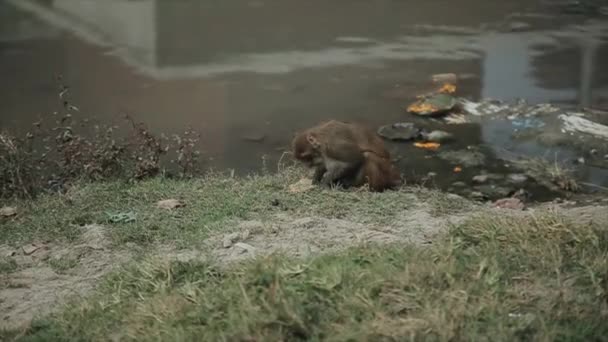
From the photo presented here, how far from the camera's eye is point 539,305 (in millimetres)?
4305

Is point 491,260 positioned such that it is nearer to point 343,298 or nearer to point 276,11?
point 343,298

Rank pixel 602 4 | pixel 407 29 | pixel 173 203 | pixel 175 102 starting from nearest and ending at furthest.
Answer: pixel 173 203 → pixel 175 102 → pixel 407 29 → pixel 602 4

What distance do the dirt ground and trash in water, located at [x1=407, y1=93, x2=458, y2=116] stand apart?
139 inches

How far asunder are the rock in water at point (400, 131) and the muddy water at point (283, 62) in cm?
20

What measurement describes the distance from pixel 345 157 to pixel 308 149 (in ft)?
1.09

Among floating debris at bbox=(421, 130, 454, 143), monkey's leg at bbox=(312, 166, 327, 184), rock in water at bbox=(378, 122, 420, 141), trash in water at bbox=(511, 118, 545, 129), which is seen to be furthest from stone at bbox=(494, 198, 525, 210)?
trash in water at bbox=(511, 118, 545, 129)

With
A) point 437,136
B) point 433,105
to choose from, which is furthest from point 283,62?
point 437,136

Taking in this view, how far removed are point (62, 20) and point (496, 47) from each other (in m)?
6.66

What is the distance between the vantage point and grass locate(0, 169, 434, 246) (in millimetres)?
6293

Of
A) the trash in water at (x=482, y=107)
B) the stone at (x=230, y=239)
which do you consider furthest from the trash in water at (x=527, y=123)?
the stone at (x=230, y=239)

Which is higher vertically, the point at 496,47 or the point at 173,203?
the point at 496,47

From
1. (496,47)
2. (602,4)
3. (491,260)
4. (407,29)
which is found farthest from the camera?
(602,4)

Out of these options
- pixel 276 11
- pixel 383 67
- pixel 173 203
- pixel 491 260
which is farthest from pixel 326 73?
pixel 491 260

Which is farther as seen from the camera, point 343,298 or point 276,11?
point 276,11
